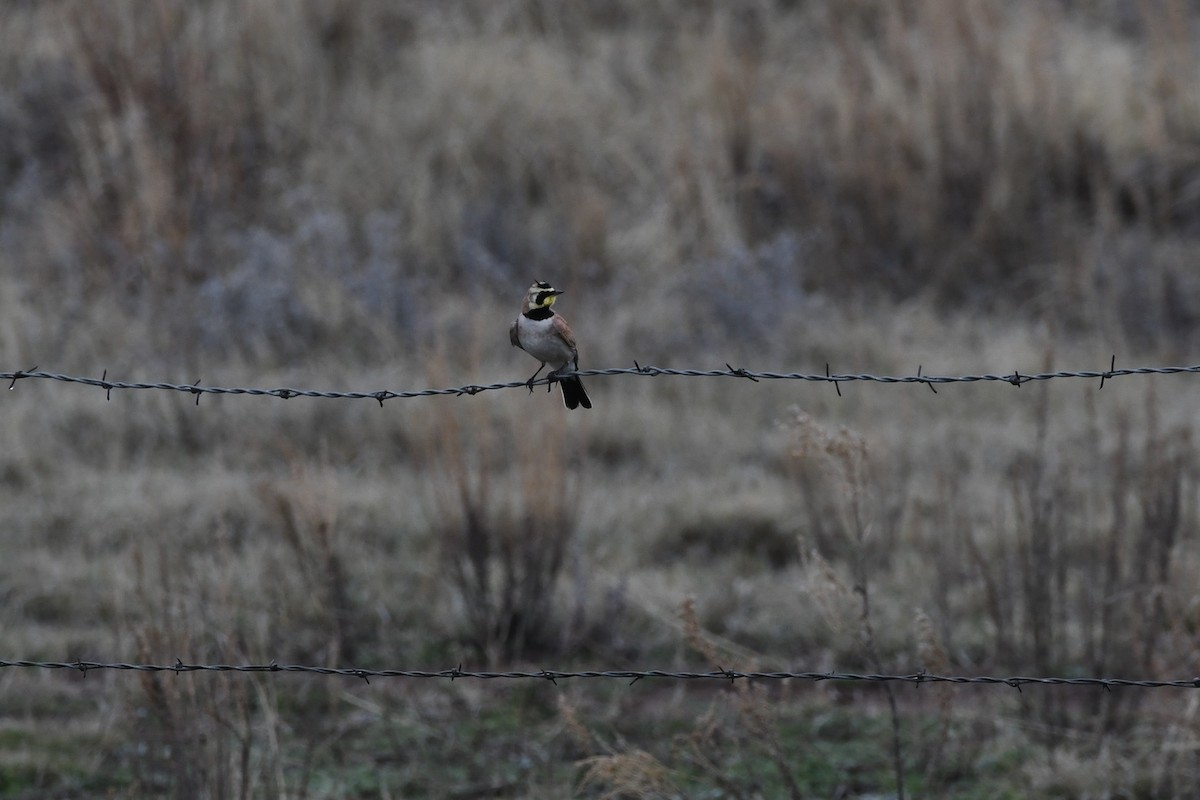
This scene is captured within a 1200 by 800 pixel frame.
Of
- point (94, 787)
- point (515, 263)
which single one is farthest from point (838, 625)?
point (515, 263)

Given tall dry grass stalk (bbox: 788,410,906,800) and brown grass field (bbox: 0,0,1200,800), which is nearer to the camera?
tall dry grass stalk (bbox: 788,410,906,800)

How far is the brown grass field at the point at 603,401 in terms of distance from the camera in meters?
5.07

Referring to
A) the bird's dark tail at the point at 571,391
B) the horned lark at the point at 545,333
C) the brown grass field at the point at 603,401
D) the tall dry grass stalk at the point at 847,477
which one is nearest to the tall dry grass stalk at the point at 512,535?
the brown grass field at the point at 603,401

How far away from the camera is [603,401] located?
8.30 m

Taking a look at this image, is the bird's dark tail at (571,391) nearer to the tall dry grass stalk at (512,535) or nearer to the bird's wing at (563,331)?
the bird's wing at (563,331)

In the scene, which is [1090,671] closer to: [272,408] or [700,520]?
[700,520]

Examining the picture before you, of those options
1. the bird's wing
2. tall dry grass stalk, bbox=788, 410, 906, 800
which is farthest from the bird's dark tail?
tall dry grass stalk, bbox=788, 410, 906, 800

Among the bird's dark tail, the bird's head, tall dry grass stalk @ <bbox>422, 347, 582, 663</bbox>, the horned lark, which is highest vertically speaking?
the bird's head

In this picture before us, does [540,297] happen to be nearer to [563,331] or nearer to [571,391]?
[563,331]

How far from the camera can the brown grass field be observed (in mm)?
5074

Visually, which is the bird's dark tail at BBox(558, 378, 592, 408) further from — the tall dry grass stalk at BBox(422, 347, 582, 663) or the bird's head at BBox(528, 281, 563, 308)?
the tall dry grass stalk at BBox(422, 347, 582, 663)

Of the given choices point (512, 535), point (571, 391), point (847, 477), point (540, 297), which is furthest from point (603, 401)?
point (847, 477)

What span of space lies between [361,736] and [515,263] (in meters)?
4.86

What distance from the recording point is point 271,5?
11547 millimetres
